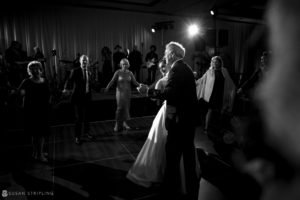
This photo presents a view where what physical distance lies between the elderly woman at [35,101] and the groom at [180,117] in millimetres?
1886

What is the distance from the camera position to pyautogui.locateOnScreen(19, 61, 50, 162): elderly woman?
3184 mm

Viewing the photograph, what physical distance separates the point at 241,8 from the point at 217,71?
7060 mm

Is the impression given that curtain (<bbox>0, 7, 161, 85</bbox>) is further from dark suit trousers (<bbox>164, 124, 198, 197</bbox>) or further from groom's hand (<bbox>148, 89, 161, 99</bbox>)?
dark suit trousers (<bbox>164, 124, 198, 197</bbox>)

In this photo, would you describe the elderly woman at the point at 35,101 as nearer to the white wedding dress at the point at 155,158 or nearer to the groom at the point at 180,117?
the white wedding dress at the point at 155,158

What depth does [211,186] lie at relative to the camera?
102 inches

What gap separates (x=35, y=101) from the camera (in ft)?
10.6

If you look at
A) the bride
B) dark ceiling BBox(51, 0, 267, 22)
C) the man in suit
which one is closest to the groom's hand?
the bride

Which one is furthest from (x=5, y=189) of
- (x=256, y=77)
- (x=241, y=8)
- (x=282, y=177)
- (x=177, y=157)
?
(x=241, y=8)

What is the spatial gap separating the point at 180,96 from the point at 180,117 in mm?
228

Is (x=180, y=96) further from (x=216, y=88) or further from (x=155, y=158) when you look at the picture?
(x=216, y=88)

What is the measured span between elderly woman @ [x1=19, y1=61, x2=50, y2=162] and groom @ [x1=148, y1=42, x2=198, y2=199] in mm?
1886

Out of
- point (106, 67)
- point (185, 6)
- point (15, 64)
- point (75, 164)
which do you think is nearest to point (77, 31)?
point (106, 67)

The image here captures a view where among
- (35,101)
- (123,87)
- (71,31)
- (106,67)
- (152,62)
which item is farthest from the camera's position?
(71,31)

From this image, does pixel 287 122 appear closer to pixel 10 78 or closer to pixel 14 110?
pixel 14 110
